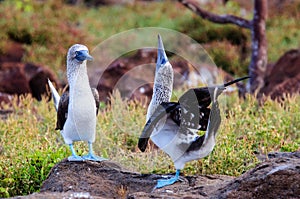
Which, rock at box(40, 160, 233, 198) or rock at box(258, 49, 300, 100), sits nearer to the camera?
rock at box(40, 160, 233, 198)

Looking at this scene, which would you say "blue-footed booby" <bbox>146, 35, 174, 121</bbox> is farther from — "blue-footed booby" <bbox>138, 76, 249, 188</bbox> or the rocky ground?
the rocky ground

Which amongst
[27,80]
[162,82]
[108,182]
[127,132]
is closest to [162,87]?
[162,82]

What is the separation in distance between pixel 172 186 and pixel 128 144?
2.40 m

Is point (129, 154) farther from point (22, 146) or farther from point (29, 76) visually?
point (29, 76)

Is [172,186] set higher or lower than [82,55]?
lower

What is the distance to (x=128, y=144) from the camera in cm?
680

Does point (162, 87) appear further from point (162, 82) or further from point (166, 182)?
point (166, 182)

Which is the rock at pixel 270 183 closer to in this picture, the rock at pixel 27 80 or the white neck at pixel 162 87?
the white neck at pixel 162 87

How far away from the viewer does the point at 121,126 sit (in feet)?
22.6

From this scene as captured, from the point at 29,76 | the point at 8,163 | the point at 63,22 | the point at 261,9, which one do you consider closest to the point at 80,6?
the point at 63,22

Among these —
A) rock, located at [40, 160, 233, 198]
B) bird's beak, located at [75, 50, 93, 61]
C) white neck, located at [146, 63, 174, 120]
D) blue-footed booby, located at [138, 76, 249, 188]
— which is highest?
bird's beak, located at [75, 50, 93, 61]

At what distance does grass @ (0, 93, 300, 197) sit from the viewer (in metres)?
5.40

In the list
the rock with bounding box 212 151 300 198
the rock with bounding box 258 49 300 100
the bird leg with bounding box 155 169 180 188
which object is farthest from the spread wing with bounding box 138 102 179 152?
the rock with bounding box 258 49 300 100

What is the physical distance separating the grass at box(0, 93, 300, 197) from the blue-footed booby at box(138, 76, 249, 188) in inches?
46.6
